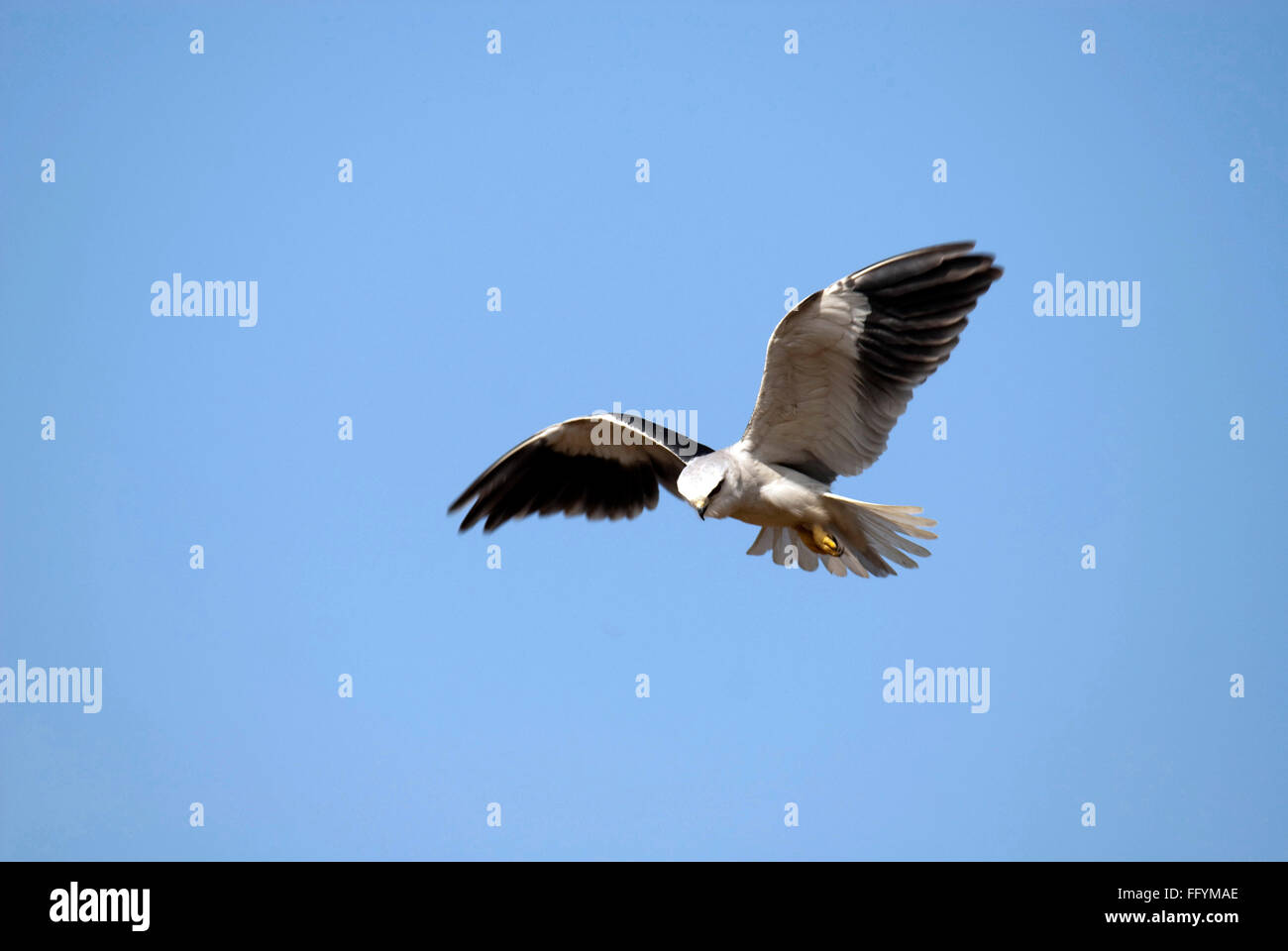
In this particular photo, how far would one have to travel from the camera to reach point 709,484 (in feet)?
30.6

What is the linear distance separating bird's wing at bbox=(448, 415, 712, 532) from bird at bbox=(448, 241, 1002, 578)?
44cm

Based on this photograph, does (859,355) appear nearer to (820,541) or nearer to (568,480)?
(820,541)

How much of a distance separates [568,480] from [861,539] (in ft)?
9.93

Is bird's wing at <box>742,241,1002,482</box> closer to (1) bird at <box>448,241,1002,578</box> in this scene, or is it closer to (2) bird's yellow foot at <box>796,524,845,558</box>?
(1) bird at <box>448,241,1002,578</box>

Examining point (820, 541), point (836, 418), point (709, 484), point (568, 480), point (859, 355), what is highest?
point (859, 355)

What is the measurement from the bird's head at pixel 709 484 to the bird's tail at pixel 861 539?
716 mm

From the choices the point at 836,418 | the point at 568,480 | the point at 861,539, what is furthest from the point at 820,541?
the point at 568,480

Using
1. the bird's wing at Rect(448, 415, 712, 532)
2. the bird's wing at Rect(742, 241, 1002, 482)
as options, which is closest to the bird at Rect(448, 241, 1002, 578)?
the bird's wing at Rect(742, 241, 1002, 482)

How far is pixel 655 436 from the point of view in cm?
1043

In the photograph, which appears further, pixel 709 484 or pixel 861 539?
pixel 861 539

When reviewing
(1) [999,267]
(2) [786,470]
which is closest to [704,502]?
(2) [786,470]
